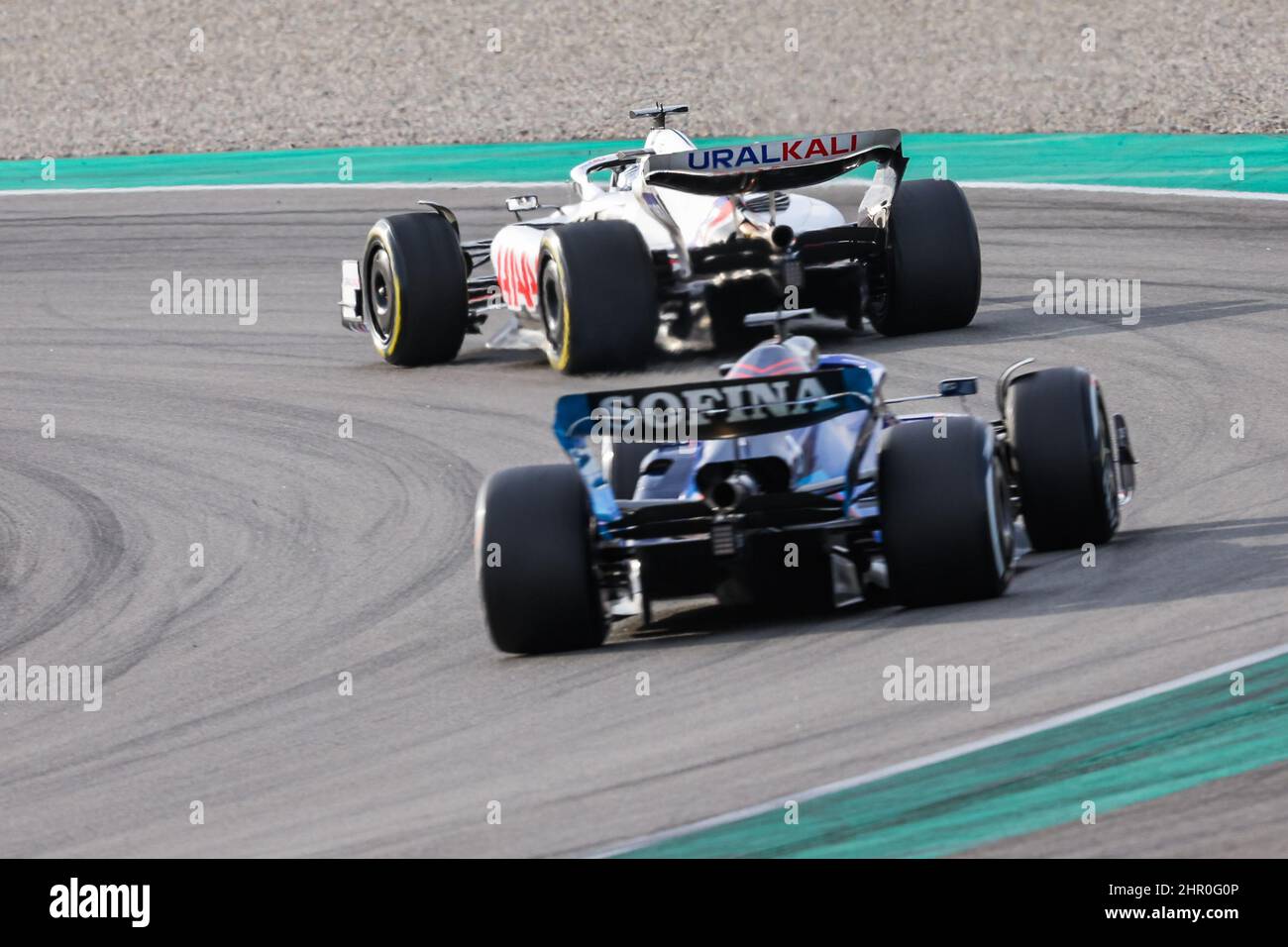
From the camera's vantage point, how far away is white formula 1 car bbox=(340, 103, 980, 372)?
43.0ft

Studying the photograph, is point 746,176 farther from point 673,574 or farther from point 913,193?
point 673,574

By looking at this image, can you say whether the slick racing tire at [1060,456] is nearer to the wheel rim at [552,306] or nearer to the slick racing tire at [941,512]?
the slick racing tire at [941,512]

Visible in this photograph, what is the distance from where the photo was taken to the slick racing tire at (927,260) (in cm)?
1393

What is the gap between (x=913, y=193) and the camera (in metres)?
14.0

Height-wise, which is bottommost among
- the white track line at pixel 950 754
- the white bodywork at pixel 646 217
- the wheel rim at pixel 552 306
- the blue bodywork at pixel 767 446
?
the white track line at pixel 950 754

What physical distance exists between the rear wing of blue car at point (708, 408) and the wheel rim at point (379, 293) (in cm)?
709

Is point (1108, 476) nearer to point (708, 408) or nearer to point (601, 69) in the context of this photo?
point (708, 408)

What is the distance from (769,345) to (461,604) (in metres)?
1.72

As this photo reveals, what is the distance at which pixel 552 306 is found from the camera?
13750 millimetres

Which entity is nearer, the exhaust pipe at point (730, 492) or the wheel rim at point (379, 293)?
the exhaust pipe at point (730, 492)

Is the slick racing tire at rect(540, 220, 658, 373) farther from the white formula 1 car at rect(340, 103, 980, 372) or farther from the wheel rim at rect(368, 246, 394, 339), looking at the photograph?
the wheel rim at rect(368, 246, 394, 339)

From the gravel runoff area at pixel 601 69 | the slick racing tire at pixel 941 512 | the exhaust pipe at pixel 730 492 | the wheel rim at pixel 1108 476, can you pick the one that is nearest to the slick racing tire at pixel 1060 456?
the wheel rim at pixel 1108 476

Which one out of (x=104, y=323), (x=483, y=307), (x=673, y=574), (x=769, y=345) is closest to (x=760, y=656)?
(x=673, y=574)

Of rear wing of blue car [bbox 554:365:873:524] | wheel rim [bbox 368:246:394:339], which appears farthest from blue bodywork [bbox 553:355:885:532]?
wheel rim [bbox 368:246:394:339]
